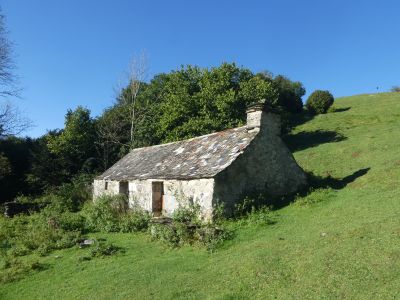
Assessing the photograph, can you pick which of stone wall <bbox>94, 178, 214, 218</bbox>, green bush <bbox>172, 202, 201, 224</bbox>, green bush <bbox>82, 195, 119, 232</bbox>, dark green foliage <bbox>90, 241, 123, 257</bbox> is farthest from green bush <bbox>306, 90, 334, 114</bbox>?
dark green foliage <bbox>90, 241, 123, 257</bbox>

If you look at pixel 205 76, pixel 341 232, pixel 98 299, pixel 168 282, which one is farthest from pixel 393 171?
pixel 205 76

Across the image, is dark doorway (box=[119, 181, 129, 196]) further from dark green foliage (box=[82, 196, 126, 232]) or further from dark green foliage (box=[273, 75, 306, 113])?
dark green foliage (box=[273, 75, 306, 113])

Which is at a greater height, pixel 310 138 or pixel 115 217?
pixel 310 138

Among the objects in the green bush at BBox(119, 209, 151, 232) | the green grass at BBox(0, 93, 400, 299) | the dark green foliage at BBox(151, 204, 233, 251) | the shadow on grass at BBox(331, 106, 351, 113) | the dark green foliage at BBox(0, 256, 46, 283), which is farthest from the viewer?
the shadow on grass at BBox(331, 106, 351, 113)

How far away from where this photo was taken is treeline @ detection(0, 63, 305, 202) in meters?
29.7

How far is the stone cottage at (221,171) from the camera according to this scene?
14.7m

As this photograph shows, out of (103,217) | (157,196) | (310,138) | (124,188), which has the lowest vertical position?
(103,217)

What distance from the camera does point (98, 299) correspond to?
868cm

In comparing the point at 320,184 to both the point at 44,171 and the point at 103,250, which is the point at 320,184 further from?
Answer: the point at 44,171

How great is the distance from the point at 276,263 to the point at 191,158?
9.00 metres

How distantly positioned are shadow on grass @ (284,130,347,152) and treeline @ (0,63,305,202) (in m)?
4.49

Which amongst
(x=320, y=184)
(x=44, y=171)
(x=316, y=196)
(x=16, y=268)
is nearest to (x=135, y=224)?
(x=16, y=268)

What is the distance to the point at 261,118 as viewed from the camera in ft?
54.3

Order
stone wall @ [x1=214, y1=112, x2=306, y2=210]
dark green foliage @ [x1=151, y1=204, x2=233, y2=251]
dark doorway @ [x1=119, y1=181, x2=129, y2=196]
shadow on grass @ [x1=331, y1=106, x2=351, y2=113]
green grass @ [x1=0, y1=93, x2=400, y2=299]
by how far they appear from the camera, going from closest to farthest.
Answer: green grass @ [x1=0, y1=93, x2=400, y2=299]
dark green foliage @ [x1=151, y1=204, x2=233, y2=251]
stone wall @ [x1=214, y1=112, x2=306, y2=210]
dark doorway @ [x1=119, y1=181, x2=129, y2=196]
shadow on grass @ [x1=331, y1=106, x2=351, y2=113]
